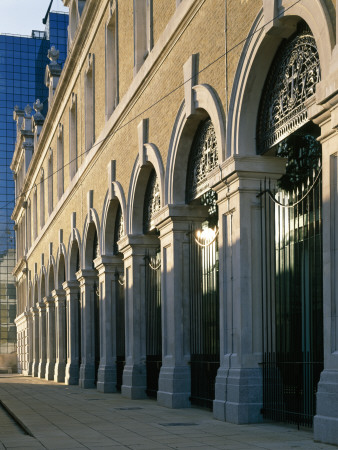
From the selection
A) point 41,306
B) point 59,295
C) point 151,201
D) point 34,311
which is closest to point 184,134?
point 151,201

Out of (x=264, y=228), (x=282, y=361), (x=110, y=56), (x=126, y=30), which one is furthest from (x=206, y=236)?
(x=110, y=56)

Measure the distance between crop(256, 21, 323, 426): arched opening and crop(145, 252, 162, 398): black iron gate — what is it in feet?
23.0

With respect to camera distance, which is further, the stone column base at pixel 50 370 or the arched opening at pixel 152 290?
the stone column base at pixel 50 370

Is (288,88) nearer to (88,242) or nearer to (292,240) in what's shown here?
(292,240)

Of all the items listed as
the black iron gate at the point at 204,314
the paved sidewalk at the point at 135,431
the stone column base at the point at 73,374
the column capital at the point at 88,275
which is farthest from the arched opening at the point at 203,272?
the stone column base at the point at 73,374

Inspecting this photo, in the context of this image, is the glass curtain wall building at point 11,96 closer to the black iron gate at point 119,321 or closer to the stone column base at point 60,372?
the stone column base at point 60,372

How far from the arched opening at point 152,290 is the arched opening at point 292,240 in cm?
664

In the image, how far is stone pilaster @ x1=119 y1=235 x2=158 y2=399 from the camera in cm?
2069

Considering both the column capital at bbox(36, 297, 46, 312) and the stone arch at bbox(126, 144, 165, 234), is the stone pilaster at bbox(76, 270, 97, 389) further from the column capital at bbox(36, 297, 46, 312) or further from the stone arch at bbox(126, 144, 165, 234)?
the column capital at bbox(36, 297, 46, 312)

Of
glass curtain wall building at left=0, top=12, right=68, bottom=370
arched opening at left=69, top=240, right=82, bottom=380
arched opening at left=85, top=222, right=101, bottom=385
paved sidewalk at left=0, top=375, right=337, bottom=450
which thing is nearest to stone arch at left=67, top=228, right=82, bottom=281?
arched opening at left=69, top=240, right=82, bottom=380

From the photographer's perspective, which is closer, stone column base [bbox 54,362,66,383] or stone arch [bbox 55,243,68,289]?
stone column base [bbox 54,362,66,383]

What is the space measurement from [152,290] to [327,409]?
36.4 ft

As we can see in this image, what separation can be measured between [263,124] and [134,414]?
246 inches

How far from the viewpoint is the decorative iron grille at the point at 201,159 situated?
1573cm
